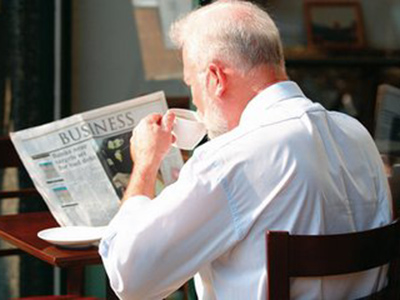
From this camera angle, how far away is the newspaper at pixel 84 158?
9.45 feet

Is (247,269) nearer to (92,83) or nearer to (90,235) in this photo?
(90,235)

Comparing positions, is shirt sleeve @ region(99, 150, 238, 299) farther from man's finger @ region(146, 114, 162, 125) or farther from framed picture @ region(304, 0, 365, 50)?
framed picture @ region(304, 0, 365, 50)

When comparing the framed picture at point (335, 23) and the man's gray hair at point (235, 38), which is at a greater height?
the man's gray hair at point (235, 38)

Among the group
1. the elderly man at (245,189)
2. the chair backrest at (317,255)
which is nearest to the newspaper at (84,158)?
the elderly man at (245,189)

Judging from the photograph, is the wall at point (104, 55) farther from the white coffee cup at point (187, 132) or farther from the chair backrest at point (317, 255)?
the chair backrest at point (317, 255)

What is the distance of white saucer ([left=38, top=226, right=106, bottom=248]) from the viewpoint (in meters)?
2.72

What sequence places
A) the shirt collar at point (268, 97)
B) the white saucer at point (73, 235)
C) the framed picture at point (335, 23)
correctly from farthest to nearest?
the framed picture at point (335, 23) < the white saucer at point (73, 235) < the shirt collar at point (268, 97)

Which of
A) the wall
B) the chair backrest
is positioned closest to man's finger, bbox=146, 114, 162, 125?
the chair backrest

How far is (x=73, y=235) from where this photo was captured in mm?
2797

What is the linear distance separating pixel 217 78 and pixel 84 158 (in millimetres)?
756

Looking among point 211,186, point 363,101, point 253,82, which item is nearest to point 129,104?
point 253,82

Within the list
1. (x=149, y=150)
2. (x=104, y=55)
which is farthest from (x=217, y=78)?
(x=104, y=55)

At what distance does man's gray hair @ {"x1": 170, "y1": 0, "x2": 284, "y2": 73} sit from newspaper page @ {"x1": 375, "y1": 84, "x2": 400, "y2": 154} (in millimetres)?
1311

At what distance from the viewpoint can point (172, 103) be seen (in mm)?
4008
